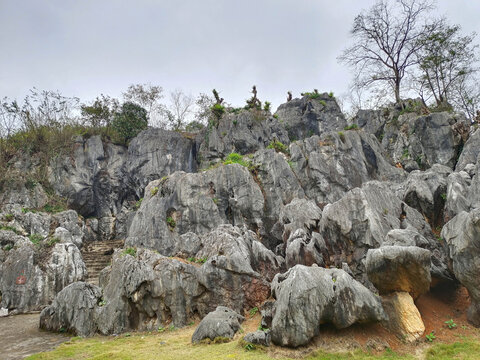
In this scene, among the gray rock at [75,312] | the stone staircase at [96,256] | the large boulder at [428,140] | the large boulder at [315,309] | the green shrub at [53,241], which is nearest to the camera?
the large boulder at [315,309]

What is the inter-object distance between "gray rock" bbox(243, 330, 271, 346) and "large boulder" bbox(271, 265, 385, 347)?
18 cm

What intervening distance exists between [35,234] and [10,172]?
11.5 meters

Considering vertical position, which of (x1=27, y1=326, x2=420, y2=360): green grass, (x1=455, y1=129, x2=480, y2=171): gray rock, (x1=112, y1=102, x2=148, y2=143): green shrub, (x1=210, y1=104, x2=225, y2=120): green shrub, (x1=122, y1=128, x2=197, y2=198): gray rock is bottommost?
(x1=27, y1=326, x2=420, y2=360): green grass

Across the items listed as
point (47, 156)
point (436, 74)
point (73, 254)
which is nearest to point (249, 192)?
point (73, 254)

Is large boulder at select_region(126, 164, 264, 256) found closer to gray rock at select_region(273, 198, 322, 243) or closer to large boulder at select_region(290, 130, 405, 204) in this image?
large boulder at select_region(290, 130, 405, 204)

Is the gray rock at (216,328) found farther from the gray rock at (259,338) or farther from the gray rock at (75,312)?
the gray rock at (75,312)

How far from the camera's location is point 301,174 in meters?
24.1

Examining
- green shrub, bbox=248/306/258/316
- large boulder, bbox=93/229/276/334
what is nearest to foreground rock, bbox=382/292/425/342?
green shrub, bbox=248/306/258/316

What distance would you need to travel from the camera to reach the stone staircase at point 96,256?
68.7 ft

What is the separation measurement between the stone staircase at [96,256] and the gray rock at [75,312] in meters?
7.95

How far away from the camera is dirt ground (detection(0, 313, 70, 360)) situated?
8977 mm

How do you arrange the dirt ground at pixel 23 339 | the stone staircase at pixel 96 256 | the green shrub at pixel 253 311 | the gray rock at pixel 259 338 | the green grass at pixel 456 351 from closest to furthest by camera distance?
1. the green grass at pixel 456 351
2. the gray rock at pixel 259 338
3. the dirt ground at pixel 23 339
4. the green shrub at pixel 253 311
5. the stone staircase at pixel 96 256

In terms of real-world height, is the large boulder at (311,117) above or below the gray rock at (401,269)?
above

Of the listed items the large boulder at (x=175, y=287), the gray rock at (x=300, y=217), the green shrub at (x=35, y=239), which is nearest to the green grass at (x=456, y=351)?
the large boulder at (x=175, y=287)
